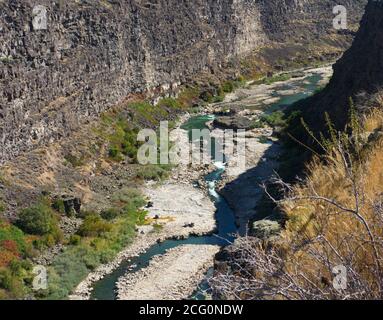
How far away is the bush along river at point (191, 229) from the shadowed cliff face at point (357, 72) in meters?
7.65

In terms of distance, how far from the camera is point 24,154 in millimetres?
44969

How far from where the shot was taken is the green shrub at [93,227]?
38.3 metres

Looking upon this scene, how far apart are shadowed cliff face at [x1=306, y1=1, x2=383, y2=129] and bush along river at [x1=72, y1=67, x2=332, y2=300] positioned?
25.1 ft

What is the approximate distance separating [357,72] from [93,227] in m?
28.0

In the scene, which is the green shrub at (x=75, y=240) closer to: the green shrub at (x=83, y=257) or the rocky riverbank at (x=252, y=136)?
the green shrub at (x=83, y=257)

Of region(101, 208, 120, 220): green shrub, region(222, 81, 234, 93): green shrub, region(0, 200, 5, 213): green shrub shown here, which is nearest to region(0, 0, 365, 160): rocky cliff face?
region(222, 81, 234, 93): green shrub

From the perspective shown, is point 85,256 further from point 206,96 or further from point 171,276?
point 206,96

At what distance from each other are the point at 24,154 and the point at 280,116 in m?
36.9

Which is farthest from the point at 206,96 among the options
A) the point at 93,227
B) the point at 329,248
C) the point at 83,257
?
the point at 329,248

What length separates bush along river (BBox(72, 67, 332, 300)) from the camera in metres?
31.5

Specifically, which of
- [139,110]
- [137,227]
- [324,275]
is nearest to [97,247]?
[137,227]

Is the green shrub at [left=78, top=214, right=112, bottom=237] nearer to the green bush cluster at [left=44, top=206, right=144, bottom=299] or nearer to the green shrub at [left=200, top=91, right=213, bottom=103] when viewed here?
the green bush cluster at [left=44, top=206, right=144, bottom=299]

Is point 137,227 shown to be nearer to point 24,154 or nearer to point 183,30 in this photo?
point 24,154

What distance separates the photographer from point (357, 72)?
162 ft
